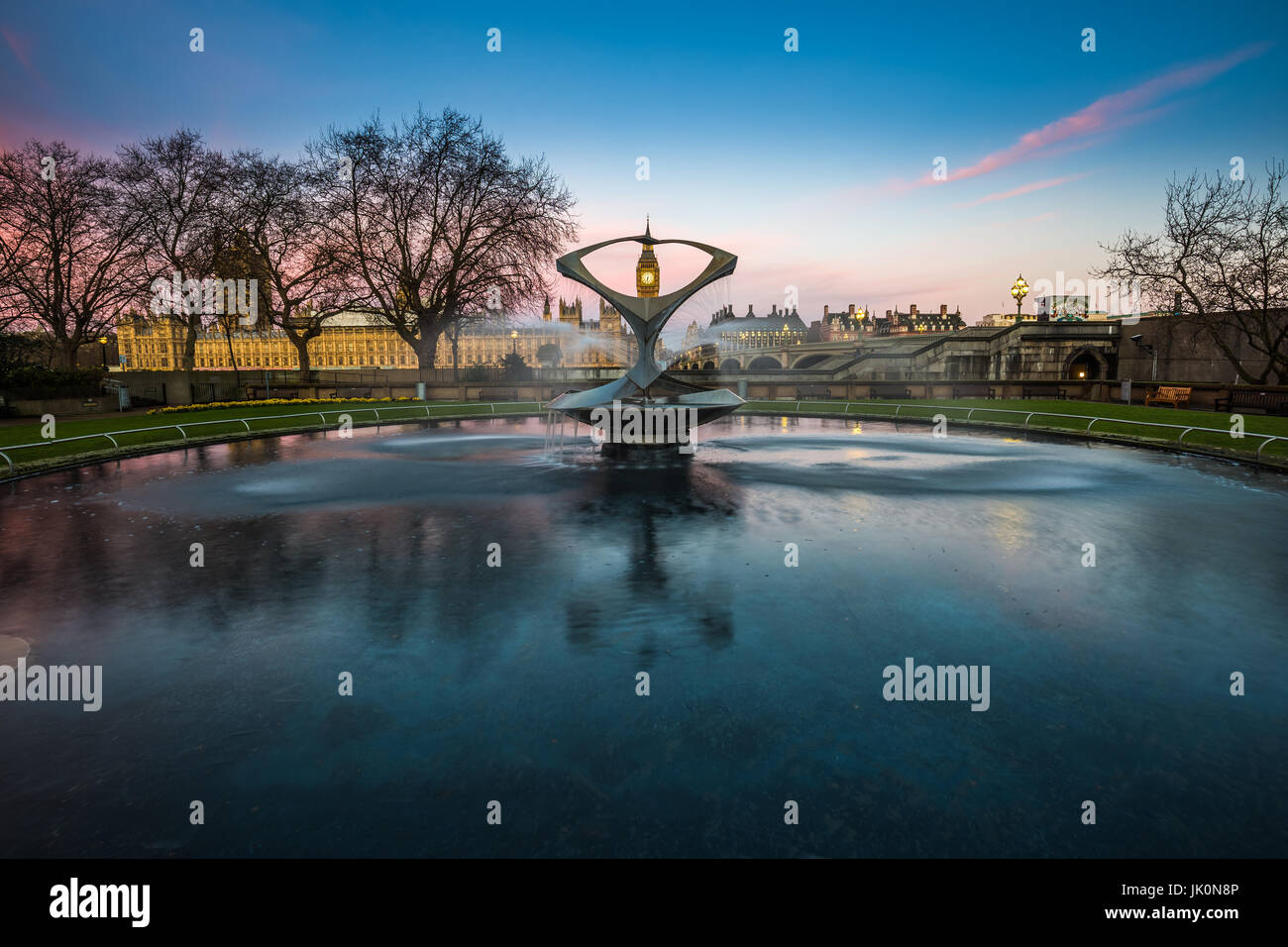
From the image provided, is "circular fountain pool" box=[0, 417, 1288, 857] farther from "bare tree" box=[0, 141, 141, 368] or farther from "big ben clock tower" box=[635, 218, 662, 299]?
"big ben clock tower" box=[635, 218, 662, 299]

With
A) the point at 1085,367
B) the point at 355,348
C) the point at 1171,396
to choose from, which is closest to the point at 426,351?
the point at 1171,396

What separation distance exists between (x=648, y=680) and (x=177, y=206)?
147 feet

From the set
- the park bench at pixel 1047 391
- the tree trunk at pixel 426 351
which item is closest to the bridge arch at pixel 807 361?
the park bench at pixel 1047 391

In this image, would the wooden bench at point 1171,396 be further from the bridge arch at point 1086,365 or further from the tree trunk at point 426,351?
the tree trunk at point 426,351

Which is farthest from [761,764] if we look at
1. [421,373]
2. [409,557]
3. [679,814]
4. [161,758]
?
[421,373]

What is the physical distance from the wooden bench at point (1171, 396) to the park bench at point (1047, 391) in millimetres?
5306

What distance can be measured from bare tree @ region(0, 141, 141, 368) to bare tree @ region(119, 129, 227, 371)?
976mm

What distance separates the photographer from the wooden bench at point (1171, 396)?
31750mm

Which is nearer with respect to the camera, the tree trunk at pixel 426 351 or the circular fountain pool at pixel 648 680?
the circular fountain pool at pixel 648 680

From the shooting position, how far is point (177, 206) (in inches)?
1494

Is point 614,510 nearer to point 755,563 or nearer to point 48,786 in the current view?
point 755,563

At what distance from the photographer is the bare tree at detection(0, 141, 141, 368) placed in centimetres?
3481

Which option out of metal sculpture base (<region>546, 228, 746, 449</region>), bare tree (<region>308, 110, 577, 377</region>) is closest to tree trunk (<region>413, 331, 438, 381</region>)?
bare tree (<region>308, 110, 577, 377</region>)

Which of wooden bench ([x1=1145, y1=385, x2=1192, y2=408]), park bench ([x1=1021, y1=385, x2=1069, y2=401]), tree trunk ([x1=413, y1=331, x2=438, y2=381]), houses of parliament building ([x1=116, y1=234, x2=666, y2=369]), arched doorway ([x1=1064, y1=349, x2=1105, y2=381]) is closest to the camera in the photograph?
wooden bench ([x1=1145, y1=385, x2=1192, y2=408])
